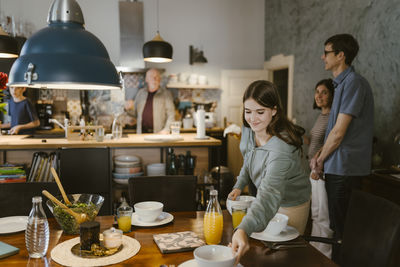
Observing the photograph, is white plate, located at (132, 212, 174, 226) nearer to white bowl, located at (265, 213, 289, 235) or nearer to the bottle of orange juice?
the bottle of orange juice

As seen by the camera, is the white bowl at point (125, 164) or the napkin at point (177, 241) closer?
the napkin at point (177, 241)

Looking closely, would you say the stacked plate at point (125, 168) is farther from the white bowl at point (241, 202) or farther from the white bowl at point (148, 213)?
the white bowl at point (241, 202)

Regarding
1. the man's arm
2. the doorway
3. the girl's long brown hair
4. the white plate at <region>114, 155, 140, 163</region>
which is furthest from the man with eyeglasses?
the doorway

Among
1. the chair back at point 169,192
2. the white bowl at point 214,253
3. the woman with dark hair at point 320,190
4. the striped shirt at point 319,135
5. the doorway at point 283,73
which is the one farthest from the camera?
the doorway at point 283,73

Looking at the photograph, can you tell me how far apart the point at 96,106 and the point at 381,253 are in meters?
5.57

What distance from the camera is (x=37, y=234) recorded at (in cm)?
134

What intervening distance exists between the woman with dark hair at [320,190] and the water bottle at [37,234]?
215 cm

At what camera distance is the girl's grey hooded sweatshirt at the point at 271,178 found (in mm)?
1386

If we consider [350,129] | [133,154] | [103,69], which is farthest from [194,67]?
[103,69]

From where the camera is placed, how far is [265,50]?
21.7ft

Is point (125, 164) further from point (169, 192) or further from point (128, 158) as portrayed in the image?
point (169, 192)

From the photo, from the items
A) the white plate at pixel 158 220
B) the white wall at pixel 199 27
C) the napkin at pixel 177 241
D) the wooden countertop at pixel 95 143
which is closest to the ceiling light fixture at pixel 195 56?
the white wall at pixel 199 27

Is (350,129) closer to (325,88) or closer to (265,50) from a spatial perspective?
(325,88)

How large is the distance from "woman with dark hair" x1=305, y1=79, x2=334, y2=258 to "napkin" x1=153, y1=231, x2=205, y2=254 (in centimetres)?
165
